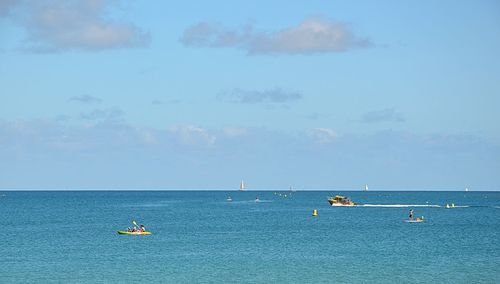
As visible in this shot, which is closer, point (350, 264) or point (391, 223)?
point (350, 264)

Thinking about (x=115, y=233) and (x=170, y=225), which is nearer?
(x=115, y=233)

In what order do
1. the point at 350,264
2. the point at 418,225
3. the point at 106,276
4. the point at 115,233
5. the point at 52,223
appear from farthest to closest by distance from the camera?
the point at 52,223 < the point at 418,225 < the point at 115,233 < the point at 350,264 < the point at 106,276

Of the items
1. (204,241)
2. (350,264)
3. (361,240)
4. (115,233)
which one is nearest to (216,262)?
(350,264)

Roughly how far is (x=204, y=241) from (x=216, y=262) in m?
28.6

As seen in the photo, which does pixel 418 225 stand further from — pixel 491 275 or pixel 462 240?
pixel 491 275

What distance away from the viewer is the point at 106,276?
81625 millimetres

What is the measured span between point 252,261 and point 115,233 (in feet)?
164

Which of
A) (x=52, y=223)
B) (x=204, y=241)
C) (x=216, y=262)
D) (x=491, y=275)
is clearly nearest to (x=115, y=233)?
(x=204, y=241)

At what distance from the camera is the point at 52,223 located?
171 meters

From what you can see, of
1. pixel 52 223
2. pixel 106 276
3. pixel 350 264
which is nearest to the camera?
pixel 106 276

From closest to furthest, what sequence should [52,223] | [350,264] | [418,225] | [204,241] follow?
1. [350,264]
2. [204,241]
3. [418,225]
4. [52,223]

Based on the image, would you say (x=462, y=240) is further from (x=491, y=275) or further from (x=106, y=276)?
(x=106, y=276)

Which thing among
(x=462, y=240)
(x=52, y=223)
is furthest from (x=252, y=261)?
(x=52, y=223)

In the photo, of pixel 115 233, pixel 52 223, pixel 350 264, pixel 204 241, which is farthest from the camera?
pixel 52 223
